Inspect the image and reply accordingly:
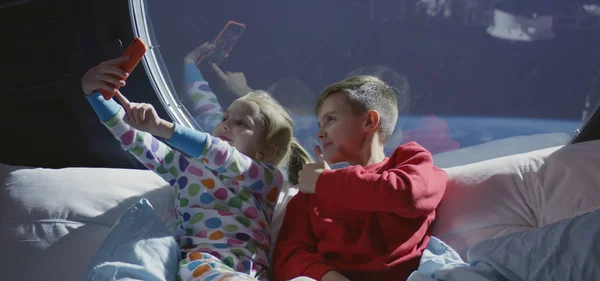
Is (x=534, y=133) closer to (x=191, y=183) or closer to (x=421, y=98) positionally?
(x=421, y=98)

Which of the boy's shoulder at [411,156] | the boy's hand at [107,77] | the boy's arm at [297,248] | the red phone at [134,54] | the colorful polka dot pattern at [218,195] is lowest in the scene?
the boy's arm at [297,248]

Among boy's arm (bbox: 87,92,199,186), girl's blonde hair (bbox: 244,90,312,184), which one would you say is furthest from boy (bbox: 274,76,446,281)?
boy's arm (bbox: 87,92,199,186)

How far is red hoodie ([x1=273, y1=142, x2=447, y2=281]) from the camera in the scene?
1.49 m

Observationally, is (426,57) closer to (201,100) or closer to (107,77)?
(201,100)

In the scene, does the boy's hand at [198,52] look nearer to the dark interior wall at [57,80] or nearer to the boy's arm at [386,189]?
the dark interior wall at [57,80]

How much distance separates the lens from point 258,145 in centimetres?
177

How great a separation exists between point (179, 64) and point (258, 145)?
52 cm

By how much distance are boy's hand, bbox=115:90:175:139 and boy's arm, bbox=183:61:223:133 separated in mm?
554

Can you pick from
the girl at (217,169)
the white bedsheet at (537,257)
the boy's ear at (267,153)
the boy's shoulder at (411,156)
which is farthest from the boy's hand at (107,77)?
the white bedsheet at (537,257)

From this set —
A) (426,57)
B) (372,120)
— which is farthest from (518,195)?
(426,57)

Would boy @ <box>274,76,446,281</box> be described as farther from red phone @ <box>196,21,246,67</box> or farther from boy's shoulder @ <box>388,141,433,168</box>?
red phone @ <box>196,21,246,67</box>

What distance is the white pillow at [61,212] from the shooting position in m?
1.63

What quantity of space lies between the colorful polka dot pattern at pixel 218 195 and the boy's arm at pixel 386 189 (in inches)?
7.4

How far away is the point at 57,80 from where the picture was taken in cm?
195
